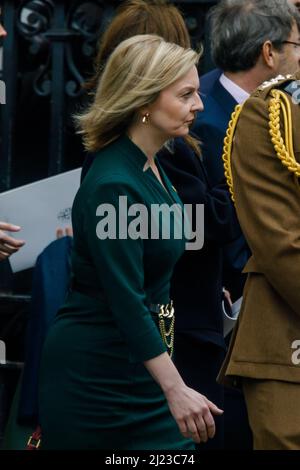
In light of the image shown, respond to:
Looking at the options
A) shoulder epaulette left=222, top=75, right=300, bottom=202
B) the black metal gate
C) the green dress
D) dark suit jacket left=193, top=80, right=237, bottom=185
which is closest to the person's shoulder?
shoulder epaulette left=222, top=75, right=300, bottom=202

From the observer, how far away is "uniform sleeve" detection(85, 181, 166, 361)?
3961 millimetres

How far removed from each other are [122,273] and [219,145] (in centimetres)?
114

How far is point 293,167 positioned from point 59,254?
1530 millimetres

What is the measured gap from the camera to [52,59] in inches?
229

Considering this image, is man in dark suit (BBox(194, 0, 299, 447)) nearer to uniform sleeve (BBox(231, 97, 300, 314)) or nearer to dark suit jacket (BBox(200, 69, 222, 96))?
dark suit jacket (BBox(200, 69, 222, 96))

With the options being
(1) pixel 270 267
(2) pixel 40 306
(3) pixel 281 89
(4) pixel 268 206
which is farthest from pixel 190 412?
(2) pixel 40 306

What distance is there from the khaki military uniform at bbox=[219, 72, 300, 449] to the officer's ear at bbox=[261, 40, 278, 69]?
107cm

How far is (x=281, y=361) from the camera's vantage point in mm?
3902

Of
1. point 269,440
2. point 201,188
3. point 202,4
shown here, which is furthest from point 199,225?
point 202,4

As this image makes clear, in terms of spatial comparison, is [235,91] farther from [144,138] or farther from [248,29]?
[144,138]

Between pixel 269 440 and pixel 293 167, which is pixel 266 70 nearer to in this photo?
pixel 293 167

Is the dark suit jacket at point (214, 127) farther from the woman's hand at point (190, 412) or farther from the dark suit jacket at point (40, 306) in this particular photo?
the woman's hand at point (190, 412)

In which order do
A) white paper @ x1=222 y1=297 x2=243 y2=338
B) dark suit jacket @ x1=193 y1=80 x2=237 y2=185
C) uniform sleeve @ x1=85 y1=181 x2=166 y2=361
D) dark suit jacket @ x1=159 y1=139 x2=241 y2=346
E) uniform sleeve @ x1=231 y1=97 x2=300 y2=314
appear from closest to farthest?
uniform sleeve @ x1=231 y1=97 x2=300 y2=314
uniform sleeve @ x1=85 y1=181 x2=166 y2=361
dark suit jacket @ x1=159 y1=139 x2=241 y2=346
dark suit jacket @ x1=193 y1=80 x2=237 y2=185
white paper @ x1=222 y1=297 x2=243 y2=338

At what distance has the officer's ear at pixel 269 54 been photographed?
16.6 ft
